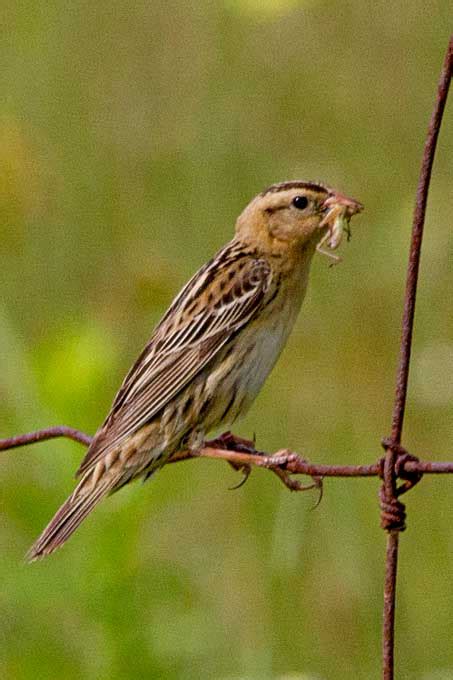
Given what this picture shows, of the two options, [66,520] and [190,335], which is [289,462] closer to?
[66,520]

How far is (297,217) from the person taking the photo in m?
5.70

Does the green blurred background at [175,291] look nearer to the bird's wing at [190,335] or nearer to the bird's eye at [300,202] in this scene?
the bird's wing at [190,335]

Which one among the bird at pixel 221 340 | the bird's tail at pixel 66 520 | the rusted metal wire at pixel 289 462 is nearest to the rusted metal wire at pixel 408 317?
the rusted metal wire at pixel 289 462

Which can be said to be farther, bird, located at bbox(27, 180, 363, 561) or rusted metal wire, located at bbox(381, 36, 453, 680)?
bird, located at bbox(27, 180, 363, 561)

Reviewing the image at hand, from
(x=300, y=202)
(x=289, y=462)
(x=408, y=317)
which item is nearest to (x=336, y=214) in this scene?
(x=300, y=202)

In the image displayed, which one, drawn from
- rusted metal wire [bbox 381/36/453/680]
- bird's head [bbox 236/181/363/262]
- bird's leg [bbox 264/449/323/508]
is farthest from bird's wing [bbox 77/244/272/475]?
rusted metal wire [bbox 381/36/453/680]

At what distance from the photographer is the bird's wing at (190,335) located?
17.8ft

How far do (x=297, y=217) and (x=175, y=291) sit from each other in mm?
1102

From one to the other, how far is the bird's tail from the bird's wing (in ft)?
1.07

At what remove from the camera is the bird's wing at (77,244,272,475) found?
543cm

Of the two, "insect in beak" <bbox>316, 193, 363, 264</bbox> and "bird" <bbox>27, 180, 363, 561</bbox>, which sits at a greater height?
"insect in beak" <bbox>316, 193, 363, 264</bbox>

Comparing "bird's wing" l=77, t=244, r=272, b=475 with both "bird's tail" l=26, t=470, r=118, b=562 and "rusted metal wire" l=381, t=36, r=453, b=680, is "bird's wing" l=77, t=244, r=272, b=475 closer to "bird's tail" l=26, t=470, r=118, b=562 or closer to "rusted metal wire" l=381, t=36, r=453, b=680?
"bird's tail" l=26, t=470, r=118, b=562

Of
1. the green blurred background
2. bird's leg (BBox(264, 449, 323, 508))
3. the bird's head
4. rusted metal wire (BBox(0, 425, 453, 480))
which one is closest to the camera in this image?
rusted metal wire (BBox(0, 425, 453, 480))

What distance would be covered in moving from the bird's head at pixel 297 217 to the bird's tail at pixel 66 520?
3.59ft
